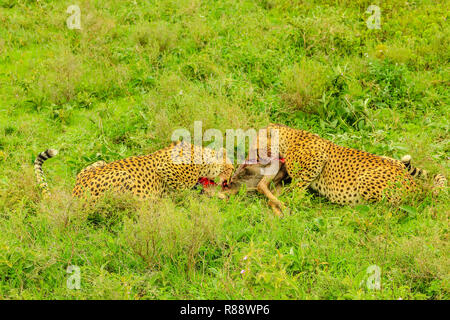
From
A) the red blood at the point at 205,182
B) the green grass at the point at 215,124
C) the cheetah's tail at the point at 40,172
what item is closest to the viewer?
the green grass at the point at 215,124

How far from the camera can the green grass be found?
410 centimetres

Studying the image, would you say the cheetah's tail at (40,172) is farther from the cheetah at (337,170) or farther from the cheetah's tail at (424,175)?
the cheetah's tail at (424,175)

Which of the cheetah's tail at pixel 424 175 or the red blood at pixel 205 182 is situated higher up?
the cheetah's tail at pixel 424 175

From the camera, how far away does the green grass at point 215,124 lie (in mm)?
4102

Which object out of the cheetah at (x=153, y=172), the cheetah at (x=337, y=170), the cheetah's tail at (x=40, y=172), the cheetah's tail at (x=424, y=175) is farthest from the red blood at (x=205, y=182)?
the cheetah's tail at (x=424, y=175)

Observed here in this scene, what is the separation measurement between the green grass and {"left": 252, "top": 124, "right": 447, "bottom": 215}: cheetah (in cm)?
17

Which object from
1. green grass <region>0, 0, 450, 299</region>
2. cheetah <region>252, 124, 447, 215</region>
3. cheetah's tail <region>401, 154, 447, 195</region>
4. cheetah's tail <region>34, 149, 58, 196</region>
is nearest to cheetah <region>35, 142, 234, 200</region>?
cheetah's tail <region>34, 149, 58, 196</region>

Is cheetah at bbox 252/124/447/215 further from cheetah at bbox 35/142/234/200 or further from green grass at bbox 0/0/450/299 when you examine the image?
cheetah at bbox 35/142/234/200

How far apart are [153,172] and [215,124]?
54.7 inches

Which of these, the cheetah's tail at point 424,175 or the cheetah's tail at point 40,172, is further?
the cheetah's tail at point 40,172

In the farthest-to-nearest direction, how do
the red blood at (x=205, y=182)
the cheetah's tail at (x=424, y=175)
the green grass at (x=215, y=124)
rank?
the red blood at (x=205, y=182) → the cheetah's tail at (x=424, y=175) → the green grass at (x=215, y=124)

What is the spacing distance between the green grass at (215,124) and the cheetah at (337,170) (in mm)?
165
